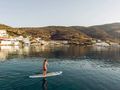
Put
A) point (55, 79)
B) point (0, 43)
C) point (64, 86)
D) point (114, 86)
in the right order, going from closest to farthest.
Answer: point (64, 86)
point (114, 86)
point (55, 79)
point (0, 43)

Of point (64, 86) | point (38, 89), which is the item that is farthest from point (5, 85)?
point (64, 86)

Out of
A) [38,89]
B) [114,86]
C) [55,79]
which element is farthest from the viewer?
[55,79]

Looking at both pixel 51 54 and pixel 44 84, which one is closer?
pixel 44 84

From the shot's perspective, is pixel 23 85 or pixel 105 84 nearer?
pixel 23 85

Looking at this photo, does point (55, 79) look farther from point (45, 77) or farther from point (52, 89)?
point (52, 89)

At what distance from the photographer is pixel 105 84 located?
3678cm

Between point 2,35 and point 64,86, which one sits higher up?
point 2,35

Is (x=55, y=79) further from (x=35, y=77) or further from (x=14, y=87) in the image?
(x=14, y=87)

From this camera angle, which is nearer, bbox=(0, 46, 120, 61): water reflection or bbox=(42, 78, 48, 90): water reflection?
bbox=(42, 78, 48, 90): water reflection

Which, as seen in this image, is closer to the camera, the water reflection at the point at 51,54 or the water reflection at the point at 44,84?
the water reflection at the point at 44,84

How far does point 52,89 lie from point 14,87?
675 centimetres

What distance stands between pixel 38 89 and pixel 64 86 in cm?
529

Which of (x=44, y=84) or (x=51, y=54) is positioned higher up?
(x=44, y=84)

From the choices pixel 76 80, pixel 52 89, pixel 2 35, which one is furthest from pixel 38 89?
pixel 2 35
